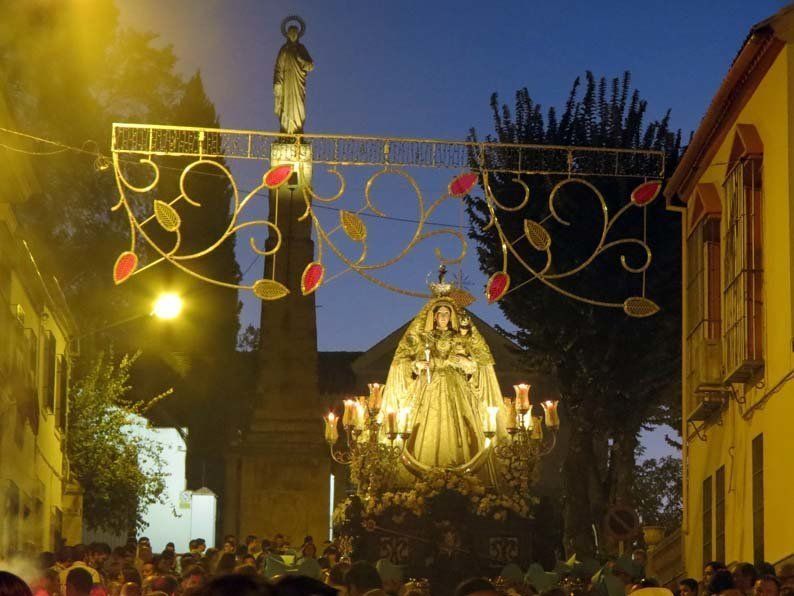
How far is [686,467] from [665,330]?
9.59 m

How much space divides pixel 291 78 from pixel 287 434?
7.07 m

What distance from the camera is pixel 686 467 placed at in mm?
25594

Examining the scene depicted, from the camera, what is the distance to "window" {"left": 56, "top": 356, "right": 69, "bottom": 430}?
120 ft

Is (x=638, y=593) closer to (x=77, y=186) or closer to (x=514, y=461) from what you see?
(x=514, y=461)

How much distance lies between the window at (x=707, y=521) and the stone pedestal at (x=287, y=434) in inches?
531

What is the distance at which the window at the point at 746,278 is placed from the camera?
1994cm

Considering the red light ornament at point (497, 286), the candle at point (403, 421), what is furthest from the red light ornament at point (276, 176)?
the candle at point (403, 421)

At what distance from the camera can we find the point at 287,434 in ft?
122

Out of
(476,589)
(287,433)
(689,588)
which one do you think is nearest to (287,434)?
(287,433)

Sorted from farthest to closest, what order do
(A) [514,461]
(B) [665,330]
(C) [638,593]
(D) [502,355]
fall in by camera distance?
(D) [502,355] < (B) [665,330] < (A) [514,461] < (C) [638,593]

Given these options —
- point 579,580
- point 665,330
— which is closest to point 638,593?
point 579,580

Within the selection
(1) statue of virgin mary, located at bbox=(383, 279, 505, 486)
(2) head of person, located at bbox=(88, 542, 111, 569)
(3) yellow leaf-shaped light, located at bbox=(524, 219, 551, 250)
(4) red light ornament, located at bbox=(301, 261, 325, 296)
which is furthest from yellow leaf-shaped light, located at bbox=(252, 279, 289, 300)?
(1) statue of virgin mary, located at bbox=(383, 279, 505, 486)

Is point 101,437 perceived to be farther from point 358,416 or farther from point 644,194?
point 644,194

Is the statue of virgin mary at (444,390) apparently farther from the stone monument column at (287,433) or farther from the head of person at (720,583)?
the head of person at (720,583)
